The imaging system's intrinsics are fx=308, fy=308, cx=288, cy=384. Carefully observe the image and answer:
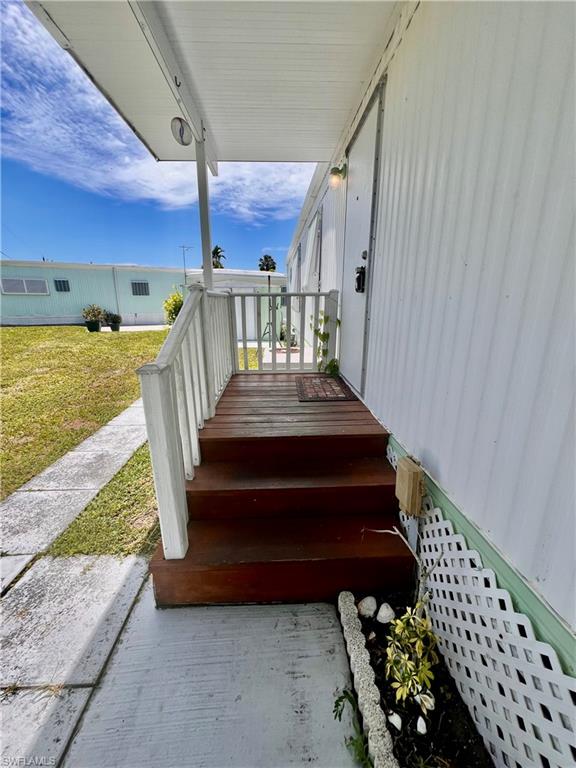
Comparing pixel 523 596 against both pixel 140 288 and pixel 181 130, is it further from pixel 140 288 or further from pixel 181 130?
pixel 140 288

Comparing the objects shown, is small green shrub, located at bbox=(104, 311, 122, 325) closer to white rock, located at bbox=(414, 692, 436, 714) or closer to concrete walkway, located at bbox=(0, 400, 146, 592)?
concrete walkway, located at bbox=(0, 400, 146, 592)

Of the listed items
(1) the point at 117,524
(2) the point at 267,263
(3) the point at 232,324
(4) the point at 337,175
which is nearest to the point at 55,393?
(3) the point at 232,324

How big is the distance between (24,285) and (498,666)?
21485 mm

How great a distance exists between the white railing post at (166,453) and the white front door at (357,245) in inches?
71.5

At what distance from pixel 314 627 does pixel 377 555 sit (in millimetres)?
477

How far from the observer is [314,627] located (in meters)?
1.56

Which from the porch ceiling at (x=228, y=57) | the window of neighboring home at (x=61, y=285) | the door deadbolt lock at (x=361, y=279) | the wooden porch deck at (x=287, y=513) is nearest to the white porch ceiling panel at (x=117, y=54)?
the porch ceiling at (x=228, y=57)

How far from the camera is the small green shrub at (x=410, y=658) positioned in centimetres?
116

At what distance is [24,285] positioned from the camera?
15883 mm

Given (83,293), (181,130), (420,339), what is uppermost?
(181,130)

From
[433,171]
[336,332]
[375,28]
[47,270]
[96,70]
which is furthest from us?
[47,270]

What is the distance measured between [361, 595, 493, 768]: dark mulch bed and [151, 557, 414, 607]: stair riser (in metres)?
0.37

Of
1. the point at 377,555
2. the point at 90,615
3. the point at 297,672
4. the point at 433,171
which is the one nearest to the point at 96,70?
the point at 433,171

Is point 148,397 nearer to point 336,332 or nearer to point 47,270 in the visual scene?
point 336,332
